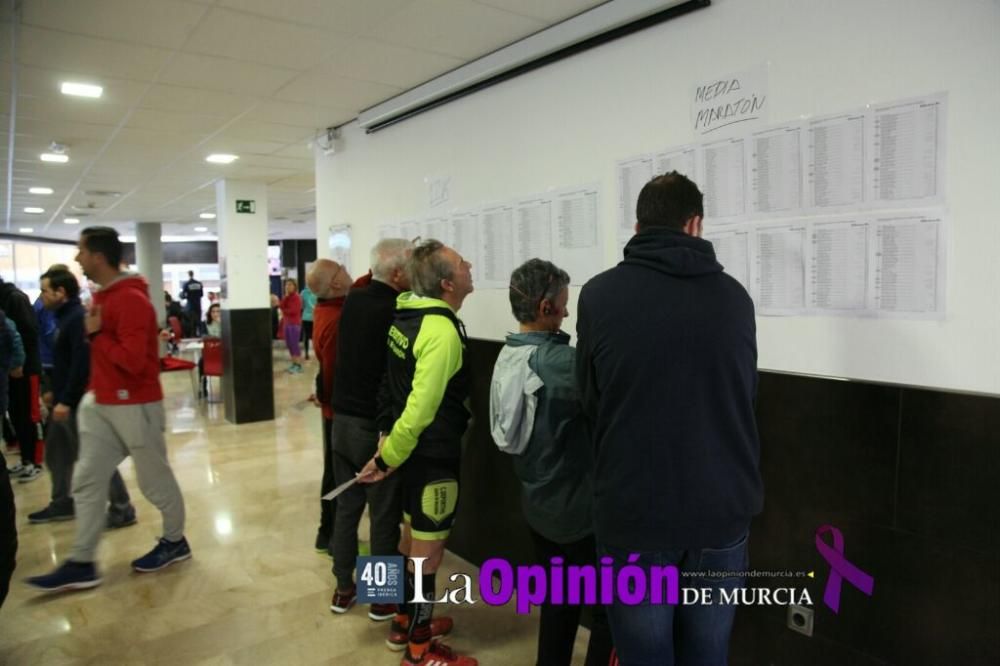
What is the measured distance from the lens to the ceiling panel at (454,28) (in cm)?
255

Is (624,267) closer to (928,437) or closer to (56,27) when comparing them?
(928,437)

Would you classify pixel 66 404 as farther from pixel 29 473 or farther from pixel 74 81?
pixel 29 473

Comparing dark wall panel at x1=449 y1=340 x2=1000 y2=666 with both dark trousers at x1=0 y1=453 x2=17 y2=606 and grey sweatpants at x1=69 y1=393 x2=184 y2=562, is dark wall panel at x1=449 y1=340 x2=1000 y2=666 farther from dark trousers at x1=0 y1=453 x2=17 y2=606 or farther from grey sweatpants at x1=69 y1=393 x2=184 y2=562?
grey sweatpants at x1=69 y1=393 x2=184 y2=562

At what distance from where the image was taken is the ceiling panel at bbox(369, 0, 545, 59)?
2.55m

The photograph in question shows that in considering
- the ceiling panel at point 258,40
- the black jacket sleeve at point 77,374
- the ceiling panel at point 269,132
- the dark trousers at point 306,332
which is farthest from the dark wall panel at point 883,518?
the dark trousers at point 306,332

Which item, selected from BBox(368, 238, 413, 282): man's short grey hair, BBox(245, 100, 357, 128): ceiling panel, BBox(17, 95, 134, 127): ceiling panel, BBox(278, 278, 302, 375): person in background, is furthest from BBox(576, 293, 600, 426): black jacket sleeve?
BBox(278, 278, 302, 375): person in background

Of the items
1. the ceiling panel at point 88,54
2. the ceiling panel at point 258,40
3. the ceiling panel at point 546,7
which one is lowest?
the ceiling panel at point 546,7

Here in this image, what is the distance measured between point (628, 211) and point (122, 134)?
414 centimetres

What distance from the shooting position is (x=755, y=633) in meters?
2.09

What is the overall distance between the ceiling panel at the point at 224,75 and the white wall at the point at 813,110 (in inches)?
45.6

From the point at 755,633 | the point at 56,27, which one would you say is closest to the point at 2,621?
the point at 56,27

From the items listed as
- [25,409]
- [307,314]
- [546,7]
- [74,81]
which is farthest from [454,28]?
[307,314]

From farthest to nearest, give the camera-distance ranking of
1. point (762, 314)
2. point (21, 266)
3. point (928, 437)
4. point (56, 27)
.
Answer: point (21, 266) < point (56, 27) < point (762, 314) < point (928, 437)

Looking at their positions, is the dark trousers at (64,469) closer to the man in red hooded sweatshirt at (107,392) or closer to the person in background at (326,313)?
the man in red hooded sweatshirt at (107,392)
